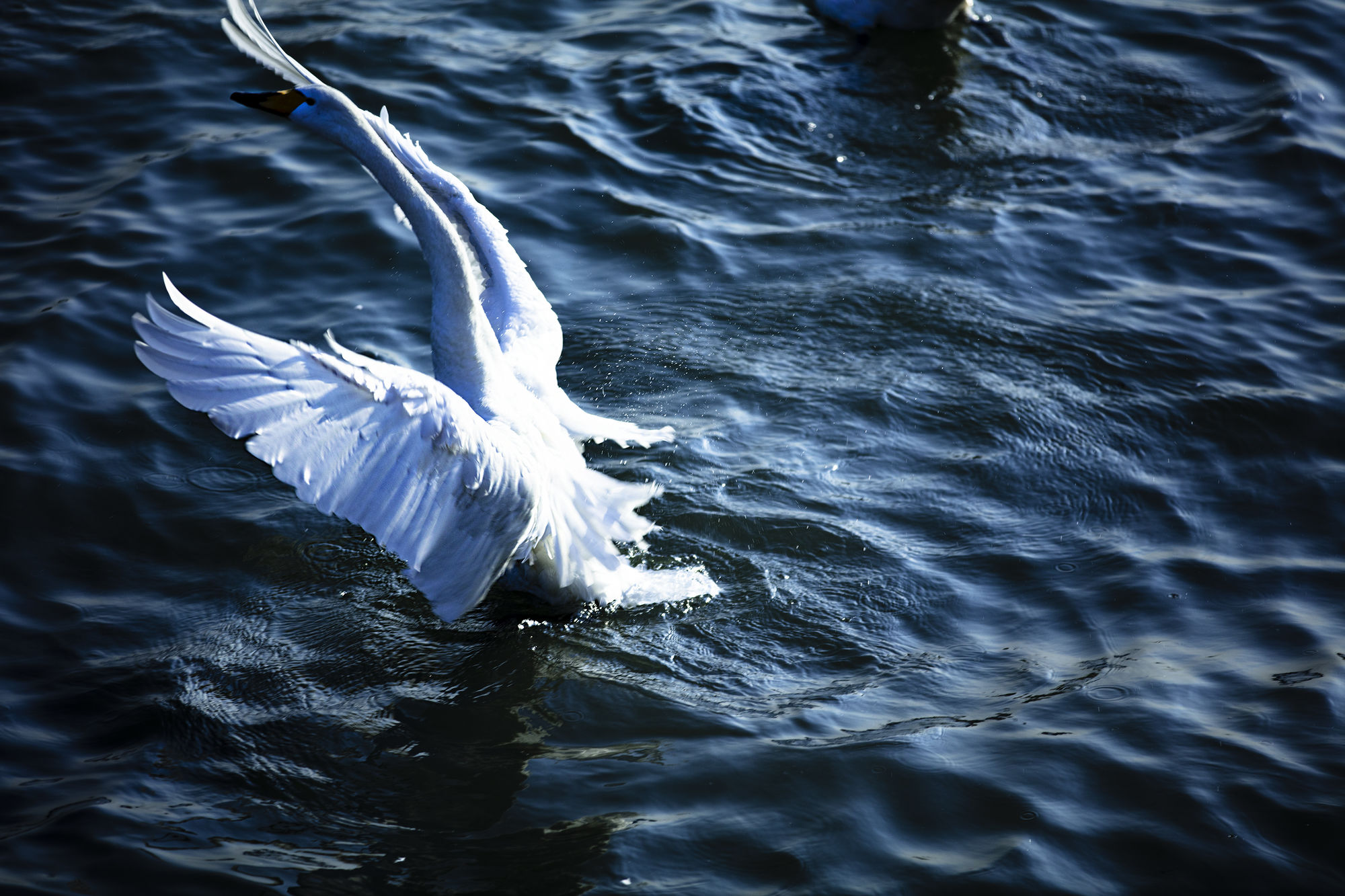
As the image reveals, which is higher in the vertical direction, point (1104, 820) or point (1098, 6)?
point (1098, 6)

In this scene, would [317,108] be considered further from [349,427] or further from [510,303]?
[349,427]

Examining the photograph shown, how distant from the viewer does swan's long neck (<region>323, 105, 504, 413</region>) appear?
420 cm

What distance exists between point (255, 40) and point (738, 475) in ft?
8.83

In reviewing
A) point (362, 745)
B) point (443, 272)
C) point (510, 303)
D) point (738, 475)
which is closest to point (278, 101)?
point (443, 272)

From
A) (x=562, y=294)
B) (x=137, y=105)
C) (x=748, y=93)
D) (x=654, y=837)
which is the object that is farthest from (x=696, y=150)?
(x=654, y=837)

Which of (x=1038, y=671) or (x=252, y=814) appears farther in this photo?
(x=1038, y=671)

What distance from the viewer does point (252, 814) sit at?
3594 mm

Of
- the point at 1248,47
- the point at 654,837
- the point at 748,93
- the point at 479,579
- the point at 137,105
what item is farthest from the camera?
the point at 1248,47

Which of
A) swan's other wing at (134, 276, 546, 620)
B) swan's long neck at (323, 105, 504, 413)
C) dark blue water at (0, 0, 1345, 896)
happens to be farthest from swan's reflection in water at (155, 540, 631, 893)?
swan's long neck at (323, 105, 504, 413)

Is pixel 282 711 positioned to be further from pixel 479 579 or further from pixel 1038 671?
pixel 1038 671

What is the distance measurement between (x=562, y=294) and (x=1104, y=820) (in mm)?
4061

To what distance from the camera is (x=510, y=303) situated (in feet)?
16.8

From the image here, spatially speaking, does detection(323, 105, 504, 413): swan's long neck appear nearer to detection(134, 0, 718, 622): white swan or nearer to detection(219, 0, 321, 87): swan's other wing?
detection(134, 0, 718, 622): white swan

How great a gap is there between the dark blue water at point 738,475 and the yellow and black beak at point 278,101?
70.1 inches
